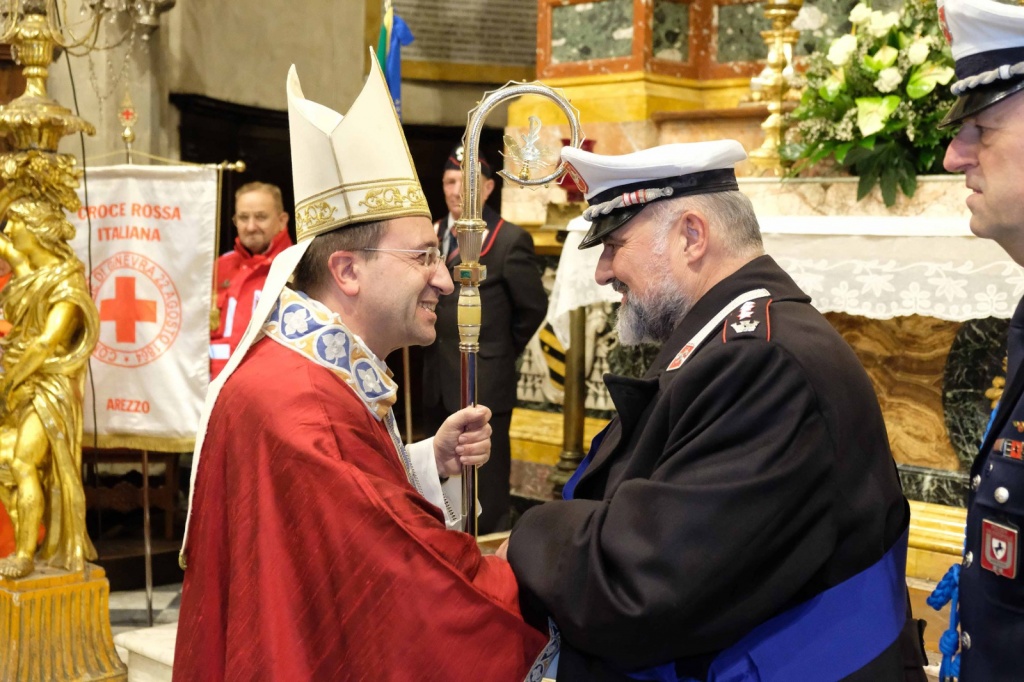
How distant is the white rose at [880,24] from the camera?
502 cm

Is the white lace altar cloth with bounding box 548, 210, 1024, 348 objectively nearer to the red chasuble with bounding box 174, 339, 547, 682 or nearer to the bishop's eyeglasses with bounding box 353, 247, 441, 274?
the bishop's eyeglasses with bounding box 353, 247, 441, 274

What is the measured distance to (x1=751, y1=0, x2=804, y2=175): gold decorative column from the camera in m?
5.57

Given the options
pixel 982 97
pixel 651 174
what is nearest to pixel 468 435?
pixel 651 174

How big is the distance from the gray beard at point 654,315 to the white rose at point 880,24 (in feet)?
10.2

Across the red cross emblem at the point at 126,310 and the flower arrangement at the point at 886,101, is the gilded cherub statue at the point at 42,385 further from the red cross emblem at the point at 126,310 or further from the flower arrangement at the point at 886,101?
the flower arrangement at the point at 886,101

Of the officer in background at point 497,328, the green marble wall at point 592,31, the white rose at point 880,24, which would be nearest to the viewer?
the white rose at point 880,24

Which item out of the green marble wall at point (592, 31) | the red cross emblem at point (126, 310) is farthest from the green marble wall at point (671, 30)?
the red cross emblem at point (126, 310)

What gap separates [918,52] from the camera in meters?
4.88

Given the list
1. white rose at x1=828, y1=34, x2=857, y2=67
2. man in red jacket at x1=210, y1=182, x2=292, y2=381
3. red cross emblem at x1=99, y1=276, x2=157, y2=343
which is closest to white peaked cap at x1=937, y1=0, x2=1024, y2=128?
white rose at x1=828, y1=34, x2=857, y2=67

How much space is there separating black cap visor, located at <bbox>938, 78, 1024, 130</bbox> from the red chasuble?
3.67 ft

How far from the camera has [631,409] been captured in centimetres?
225

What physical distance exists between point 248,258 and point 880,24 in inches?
131

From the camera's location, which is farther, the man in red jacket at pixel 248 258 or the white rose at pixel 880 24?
the man in red jacket at pixel 248 258

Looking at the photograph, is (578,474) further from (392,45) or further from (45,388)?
(392,45)
